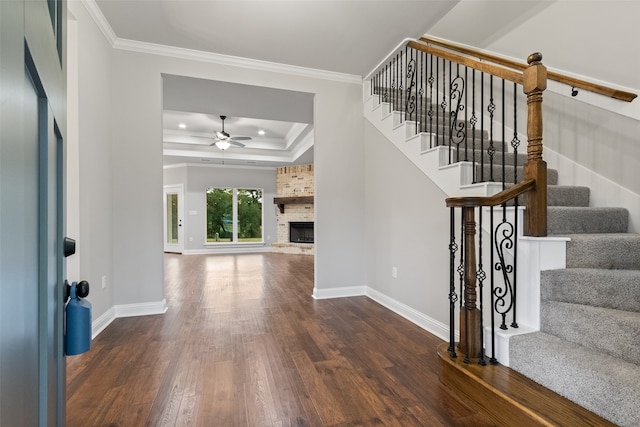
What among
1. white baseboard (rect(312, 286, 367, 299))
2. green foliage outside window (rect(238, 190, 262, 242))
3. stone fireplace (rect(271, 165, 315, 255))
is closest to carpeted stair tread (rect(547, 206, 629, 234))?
white baseboard (rect(312, 286, 367, 299))

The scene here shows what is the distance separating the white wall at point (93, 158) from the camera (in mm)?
2492

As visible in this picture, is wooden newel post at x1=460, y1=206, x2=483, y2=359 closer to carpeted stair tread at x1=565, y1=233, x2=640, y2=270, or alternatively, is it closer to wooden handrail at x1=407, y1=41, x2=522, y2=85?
carpeted stair tread at x1=565, y1=233, x2=640, y2=270

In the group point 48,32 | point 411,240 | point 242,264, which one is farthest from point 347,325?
point 242,264

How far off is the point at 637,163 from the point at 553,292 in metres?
1.49

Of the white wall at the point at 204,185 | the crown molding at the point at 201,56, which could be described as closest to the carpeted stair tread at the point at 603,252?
the crown molding at the point at 201,56

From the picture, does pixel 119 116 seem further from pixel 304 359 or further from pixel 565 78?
pixel 565 78

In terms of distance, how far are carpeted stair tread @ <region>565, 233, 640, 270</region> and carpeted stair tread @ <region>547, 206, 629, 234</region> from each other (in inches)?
10.3

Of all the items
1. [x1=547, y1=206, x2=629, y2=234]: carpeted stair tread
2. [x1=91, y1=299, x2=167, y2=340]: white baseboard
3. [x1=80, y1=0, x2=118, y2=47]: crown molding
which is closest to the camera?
[x1=547, y1=206, x2=629, y2=234]: carpeted stair tread

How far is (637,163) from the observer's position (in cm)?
237

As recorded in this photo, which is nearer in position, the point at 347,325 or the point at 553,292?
the point at 553,292

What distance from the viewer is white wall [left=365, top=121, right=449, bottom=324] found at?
8.86 feet

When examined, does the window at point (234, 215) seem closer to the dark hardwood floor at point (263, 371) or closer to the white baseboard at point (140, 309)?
the dark hardwood floor at point (263, 371)

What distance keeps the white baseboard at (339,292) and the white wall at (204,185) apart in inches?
237

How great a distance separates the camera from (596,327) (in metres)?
1.55
